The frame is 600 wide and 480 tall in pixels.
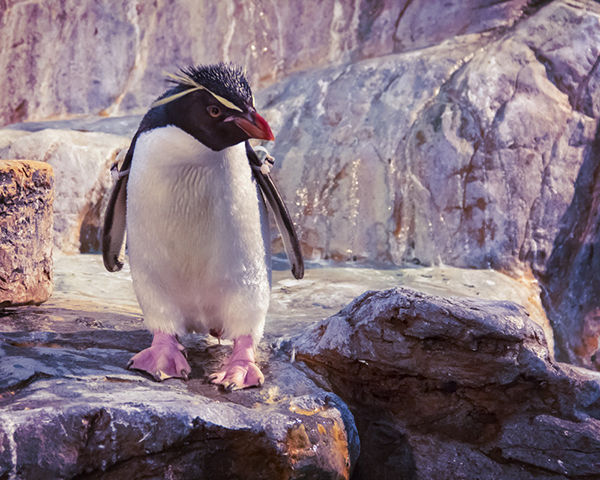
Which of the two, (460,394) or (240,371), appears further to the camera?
(460,394)

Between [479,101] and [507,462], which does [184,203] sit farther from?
[479,101]

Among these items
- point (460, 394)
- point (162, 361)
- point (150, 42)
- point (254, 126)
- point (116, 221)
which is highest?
point (150, 42)

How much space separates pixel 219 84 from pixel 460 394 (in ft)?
3.67

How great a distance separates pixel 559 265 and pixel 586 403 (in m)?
2.57

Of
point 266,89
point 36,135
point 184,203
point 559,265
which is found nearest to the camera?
point 184,203

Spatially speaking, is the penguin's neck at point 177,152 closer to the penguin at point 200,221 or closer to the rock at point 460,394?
the penguin at point 200,221

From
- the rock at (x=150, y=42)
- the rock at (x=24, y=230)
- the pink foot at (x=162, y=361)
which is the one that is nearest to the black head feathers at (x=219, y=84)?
the pink foot at (x=162, y=361)

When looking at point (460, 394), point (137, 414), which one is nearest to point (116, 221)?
point (137, 414)

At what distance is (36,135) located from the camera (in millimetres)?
4383

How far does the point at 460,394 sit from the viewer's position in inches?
68.7

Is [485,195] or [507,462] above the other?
[485,195]

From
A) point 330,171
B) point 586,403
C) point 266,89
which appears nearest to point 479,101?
point 330,171

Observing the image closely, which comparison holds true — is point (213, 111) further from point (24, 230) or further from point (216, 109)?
point (24, 230)

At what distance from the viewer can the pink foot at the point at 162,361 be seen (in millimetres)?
1559
